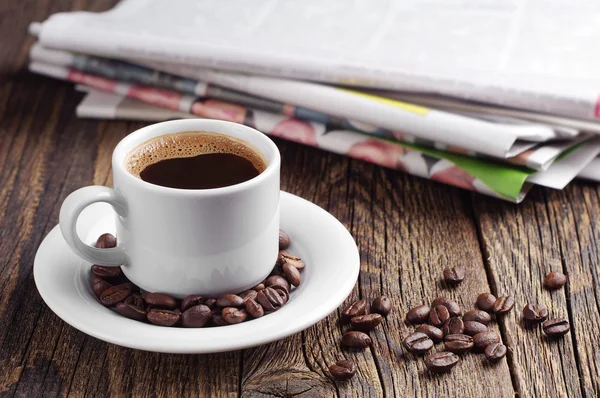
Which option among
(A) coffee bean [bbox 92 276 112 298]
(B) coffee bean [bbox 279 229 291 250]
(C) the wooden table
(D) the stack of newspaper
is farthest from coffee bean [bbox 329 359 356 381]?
(D) the stack of newspaper

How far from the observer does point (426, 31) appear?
176 centimetres

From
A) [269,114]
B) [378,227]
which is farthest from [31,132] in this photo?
[378,227]

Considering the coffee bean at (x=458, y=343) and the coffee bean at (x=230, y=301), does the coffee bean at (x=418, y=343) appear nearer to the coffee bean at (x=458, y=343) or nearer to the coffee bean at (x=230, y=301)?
the coffee bean at (x=458, y=343)

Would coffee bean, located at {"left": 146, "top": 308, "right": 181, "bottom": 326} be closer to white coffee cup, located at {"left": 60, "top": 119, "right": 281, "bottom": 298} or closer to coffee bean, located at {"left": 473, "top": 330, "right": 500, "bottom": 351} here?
white coffee cup, located at {"left": 60, "top": 119, "right": 281, "bottom": 298}

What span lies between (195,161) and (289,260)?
194mm

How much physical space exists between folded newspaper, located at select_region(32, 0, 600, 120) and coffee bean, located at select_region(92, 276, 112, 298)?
70 cm

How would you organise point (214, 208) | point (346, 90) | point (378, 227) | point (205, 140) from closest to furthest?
point (214, 208)
point (205, 140)
point (378, 227)
point (346, 90)

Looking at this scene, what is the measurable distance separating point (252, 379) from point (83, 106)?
3.18 ft

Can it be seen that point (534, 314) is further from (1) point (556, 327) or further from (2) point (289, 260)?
(2) point (289, 260)

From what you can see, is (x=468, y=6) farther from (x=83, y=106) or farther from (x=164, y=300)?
(x=164, y=300)

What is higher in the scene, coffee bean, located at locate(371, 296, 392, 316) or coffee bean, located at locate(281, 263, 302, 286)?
coffee bean, located at locate(281, 263, 302, 286)

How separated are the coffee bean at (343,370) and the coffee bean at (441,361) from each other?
0.32 feet

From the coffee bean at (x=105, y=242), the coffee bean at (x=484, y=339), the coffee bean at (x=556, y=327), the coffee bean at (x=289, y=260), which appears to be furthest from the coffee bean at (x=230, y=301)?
the coffee bean at (x=556, y=327)

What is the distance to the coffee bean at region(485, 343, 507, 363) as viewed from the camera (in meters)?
1.04
